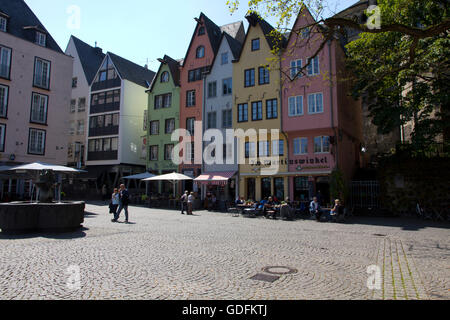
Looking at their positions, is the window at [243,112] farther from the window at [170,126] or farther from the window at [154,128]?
the window at [154,128]

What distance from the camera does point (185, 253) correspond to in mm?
8594

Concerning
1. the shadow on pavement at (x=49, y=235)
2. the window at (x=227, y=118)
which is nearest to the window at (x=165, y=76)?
the window at (x=227, y=118)

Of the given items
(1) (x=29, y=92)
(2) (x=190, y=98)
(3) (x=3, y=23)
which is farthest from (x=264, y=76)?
(3) (x=3, y=23)

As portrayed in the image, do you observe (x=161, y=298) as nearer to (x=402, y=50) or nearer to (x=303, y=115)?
(x=402, y=50)

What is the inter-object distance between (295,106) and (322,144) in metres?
3.79

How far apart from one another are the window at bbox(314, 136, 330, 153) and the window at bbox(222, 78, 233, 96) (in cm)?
1023

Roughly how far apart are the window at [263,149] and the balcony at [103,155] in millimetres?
18902

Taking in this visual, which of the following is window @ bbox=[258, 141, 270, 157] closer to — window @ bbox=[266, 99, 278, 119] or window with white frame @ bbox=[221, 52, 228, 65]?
window @ bbox=[266, 99, 278, 119]

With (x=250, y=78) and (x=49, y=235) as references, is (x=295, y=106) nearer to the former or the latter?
(x=250, y=78)

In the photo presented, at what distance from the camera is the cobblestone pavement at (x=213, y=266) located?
533cm

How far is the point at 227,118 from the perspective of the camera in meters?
32.2

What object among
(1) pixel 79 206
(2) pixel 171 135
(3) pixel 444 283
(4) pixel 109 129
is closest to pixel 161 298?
(3) pixel 444 283

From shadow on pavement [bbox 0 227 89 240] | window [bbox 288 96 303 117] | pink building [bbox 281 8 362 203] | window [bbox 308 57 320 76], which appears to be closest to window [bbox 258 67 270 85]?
pink building [bbox 281 8 362 203]

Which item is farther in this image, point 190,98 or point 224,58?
point 190,98
